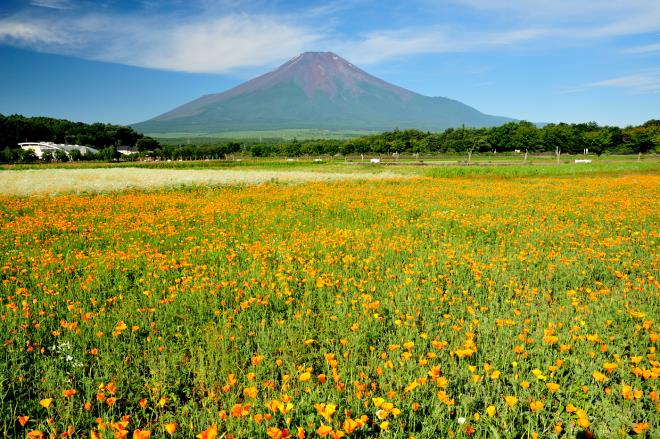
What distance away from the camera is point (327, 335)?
4406 millimetres

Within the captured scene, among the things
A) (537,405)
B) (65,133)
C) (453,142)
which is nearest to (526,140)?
(453,142)

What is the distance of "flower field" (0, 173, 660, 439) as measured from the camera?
294cm

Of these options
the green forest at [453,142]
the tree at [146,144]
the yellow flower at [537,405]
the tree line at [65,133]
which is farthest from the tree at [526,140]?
the tree at [146,144]

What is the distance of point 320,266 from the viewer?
682 cm

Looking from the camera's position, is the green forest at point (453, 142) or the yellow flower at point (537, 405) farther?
the green forest at point (453, 142)

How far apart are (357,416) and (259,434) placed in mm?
749

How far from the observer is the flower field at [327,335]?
294cm

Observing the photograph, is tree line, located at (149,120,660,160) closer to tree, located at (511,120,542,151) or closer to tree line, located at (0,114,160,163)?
tree, located at (511,120,542,151)

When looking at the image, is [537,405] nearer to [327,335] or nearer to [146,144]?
[327,335]

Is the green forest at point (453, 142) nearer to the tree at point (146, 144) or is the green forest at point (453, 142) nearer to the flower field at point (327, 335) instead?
the tree at point (146, 144)

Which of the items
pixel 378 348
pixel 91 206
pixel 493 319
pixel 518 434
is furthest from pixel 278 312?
pixel 91 206

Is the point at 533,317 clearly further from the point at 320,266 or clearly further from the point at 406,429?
the point at 320,266

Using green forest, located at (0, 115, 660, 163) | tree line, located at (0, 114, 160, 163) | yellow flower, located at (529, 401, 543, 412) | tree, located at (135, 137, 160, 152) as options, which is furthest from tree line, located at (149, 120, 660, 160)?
yellow flower, located at (529, 401, 543, 412)

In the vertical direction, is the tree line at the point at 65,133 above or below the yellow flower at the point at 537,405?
above
